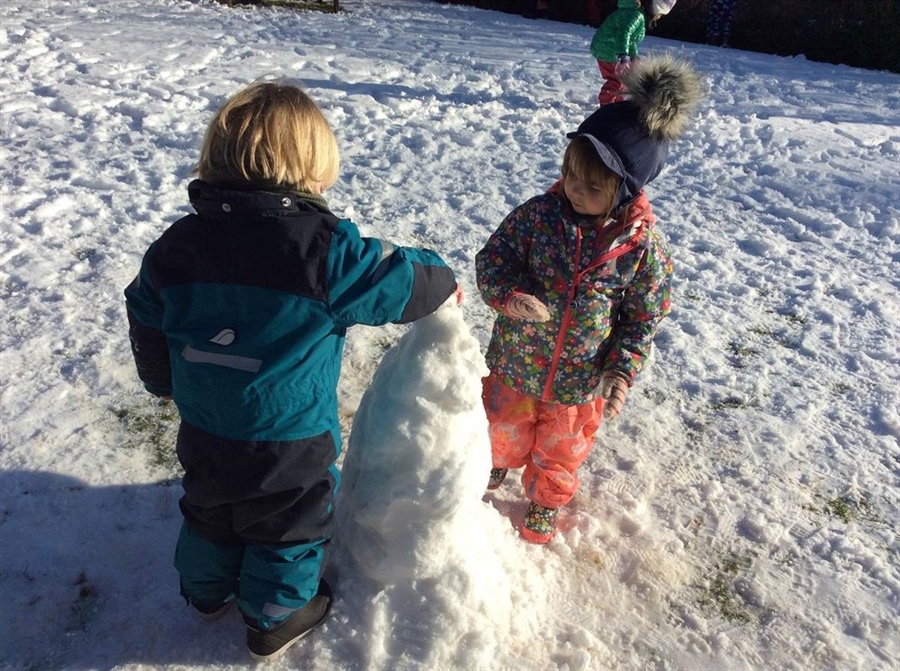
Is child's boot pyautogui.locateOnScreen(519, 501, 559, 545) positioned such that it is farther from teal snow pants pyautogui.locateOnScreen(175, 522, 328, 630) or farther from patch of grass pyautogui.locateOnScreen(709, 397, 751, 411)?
patch of grass pyautogui.locateOnScreen(709, 397, 751, 411)

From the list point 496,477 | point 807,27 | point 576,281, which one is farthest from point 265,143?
point 807,27

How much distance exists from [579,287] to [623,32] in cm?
492

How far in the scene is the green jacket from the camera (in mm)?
6355

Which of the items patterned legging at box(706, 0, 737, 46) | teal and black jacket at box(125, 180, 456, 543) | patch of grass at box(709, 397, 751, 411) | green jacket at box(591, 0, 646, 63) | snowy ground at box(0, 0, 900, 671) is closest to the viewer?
teal and black jacket at box(125, 180, 456, 543)

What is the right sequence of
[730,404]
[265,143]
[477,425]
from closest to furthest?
[265,143]
[477,425]
[730,404]

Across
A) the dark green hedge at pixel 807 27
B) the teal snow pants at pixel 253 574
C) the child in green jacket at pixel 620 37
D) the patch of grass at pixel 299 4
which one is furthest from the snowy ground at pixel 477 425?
the dark green hedge at pixel 807 27

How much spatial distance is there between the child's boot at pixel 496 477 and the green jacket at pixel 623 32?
490cm

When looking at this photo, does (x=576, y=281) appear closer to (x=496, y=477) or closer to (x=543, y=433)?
(x=543, y=433)

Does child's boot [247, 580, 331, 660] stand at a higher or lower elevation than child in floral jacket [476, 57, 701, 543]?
lower

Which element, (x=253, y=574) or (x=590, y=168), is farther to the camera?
(x=590, y=168)

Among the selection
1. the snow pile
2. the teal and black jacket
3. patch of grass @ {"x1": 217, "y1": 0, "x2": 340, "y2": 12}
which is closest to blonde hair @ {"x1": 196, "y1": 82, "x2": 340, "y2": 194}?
the teal and black jacket

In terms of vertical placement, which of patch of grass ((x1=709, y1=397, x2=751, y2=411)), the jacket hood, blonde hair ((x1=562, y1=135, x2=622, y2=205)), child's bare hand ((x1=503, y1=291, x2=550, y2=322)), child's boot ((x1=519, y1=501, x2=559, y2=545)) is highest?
the jacket hood

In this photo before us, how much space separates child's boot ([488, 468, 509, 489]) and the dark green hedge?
1141 cm

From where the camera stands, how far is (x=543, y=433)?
2529 millimetres
